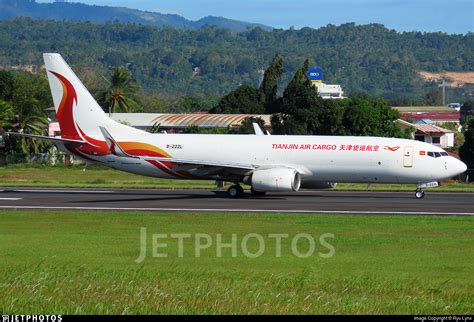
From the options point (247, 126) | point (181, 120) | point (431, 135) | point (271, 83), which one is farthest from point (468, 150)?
point (271, 83)

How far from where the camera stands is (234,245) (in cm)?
2794

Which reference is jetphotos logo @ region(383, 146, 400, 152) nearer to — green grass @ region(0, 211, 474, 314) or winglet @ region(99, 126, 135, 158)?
green grass @ region(0, 211, 474, 314)

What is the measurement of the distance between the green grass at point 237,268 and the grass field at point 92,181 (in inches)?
837

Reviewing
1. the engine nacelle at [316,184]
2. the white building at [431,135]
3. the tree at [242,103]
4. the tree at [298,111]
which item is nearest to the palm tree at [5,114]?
the tree at [298,111]

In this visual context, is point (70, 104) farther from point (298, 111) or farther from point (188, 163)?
point (298, 111)

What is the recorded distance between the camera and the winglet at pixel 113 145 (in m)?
48.3

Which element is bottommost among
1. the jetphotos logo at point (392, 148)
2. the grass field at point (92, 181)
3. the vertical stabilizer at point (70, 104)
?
the grass field at point (92, 181)

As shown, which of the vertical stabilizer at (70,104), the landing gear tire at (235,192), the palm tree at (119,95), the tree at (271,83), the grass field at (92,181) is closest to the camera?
the landing gear tire at (235,192)

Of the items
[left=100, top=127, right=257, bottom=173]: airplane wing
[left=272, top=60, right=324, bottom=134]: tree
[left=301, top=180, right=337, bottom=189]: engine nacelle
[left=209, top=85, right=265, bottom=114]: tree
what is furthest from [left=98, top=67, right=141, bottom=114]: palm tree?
[left=301, top=180, right=337, bottom=189]: engine nacelle

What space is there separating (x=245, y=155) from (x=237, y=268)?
25.2 meters

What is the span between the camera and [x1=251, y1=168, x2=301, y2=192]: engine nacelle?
149 feet

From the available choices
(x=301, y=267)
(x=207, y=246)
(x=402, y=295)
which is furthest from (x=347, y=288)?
(x=207, y=246)

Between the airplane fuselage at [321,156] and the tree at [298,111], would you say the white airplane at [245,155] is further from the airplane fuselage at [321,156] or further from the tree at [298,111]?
the tree at [298,111]

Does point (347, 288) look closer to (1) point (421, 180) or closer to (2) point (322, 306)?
(2) point (322, 306)
